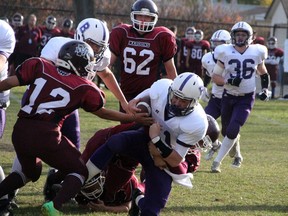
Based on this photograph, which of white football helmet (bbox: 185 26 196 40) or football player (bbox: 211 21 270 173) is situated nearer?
football player (bbox: 211 21 270 173)

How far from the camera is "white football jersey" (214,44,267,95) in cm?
816

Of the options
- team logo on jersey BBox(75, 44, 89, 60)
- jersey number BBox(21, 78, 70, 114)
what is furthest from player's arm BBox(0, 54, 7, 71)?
team logo on jersey BBox(75, 44, 89, 60)

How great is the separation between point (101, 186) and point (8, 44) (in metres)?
1.39

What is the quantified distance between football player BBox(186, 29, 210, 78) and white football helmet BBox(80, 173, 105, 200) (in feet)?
44.1

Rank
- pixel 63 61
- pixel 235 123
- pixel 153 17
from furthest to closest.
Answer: pixel 235 123 → pixel 153 17 → pixel 63 61

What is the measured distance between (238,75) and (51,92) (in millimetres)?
3891

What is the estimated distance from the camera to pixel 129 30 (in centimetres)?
673

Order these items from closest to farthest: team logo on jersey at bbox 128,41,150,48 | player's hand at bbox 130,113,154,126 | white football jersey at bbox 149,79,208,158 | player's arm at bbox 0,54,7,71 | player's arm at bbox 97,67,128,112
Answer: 1. white football jersey at bbox 149,79,208,158
2. player's hand at bbox 130,113,154,126
3. player's arm at bbox 0,54,7,71
4. player's arm at bbox 97,67,128,112
5. team logo on jersey at bbox 128,41,150,48

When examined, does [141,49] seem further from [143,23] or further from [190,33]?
[190,33]

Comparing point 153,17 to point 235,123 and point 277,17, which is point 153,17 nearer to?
point 235,123

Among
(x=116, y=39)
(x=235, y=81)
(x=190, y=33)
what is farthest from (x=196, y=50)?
(x=116, y=39)

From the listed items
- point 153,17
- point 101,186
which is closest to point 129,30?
point 153,17

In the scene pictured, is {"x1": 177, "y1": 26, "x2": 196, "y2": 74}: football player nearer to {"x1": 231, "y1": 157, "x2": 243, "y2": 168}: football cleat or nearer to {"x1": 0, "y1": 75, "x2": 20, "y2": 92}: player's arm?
{"x1": 231, "y1": 157, "x2": 243, "y2": 168}: football cleat

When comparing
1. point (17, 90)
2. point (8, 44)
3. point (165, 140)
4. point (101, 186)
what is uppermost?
point (8, 44)
